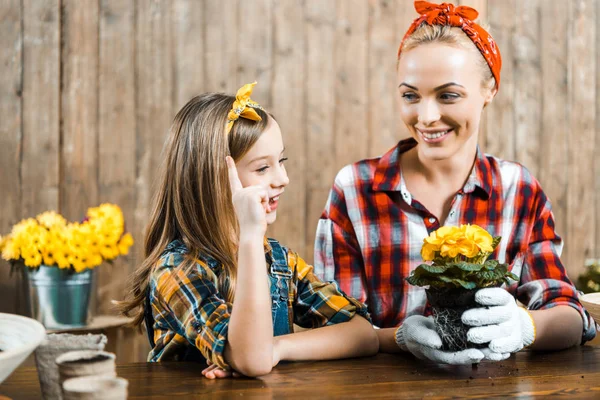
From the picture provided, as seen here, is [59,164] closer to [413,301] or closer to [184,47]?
[184,47]

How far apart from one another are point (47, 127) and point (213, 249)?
68.7 inches

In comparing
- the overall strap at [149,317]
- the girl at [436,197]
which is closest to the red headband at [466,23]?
the girl at [436,197]

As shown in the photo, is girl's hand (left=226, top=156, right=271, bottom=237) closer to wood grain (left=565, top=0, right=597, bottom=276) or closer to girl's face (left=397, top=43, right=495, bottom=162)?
girl's face (left=397, top=43, right=495, bottom=162)

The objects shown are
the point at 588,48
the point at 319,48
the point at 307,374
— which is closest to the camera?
the point at 307,374

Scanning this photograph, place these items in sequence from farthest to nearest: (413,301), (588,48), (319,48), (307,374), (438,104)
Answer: (588,48)
(319,48)
(413,301)
(438,104)
(307,374)

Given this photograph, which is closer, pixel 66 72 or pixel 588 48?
pixel 66 72

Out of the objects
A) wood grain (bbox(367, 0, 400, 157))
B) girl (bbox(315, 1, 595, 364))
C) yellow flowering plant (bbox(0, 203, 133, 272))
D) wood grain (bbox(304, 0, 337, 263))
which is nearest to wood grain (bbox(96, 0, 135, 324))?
yellow flowering plant (bbox(0, 203, 133, 272))

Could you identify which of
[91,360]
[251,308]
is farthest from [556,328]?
[91,360]

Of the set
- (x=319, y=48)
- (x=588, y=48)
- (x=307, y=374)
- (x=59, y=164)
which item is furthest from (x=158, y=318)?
(x=588, y=48)

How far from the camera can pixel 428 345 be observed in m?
1.31

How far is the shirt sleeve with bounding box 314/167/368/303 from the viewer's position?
182cm

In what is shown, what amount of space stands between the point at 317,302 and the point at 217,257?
0.81 feet

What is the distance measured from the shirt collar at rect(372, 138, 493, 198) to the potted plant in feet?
A: 1.64

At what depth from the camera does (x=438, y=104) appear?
166 centimetres
